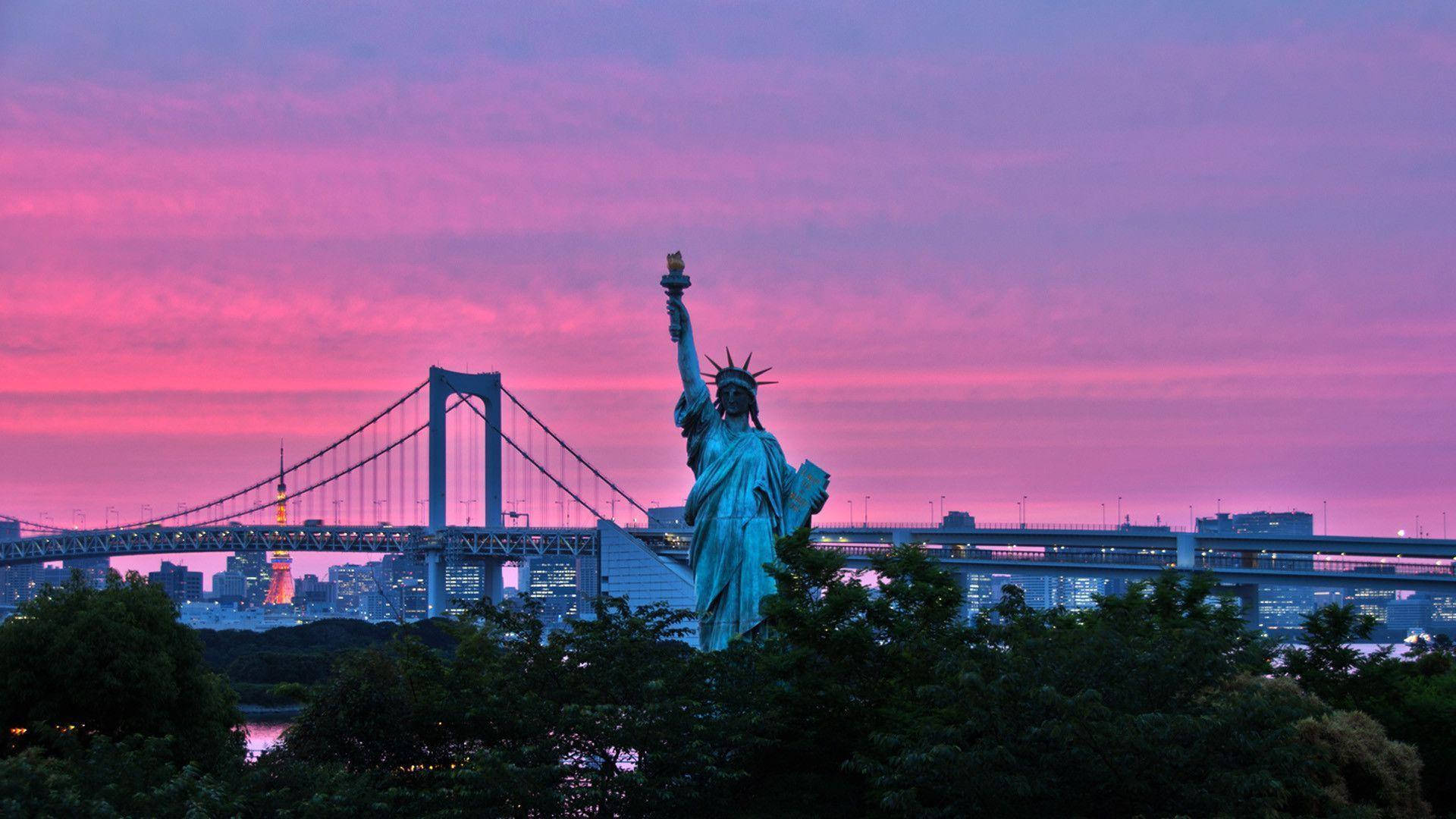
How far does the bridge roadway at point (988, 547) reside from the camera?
222 feet

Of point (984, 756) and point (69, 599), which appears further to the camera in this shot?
point (69, 599)

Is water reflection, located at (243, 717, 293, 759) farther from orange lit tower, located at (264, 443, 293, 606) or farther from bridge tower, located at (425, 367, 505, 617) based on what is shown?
orange lit tower, located at (264, 443, 293, 606)

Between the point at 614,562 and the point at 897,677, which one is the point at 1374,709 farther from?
the point at 614,562

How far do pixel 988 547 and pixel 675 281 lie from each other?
219ft

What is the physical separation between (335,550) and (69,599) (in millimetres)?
66479

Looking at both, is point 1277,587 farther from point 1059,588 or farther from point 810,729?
point 810,729

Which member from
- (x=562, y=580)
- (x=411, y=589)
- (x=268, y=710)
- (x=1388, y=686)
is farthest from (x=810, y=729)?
(x=562, y=580)

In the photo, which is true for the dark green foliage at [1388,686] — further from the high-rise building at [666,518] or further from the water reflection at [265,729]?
the high-rise building at [666,518]

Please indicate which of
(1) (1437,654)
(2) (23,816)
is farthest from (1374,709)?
(2) (23,816)

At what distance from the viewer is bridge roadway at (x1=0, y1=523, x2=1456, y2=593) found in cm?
6769

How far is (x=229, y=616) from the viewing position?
126 meters

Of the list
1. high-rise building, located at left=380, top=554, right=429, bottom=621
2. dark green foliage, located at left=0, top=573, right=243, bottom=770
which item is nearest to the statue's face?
dark green foliage, located at left=0, top=573, right=243, bottom=770

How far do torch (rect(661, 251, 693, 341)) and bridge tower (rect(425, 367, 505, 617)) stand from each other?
6769cm

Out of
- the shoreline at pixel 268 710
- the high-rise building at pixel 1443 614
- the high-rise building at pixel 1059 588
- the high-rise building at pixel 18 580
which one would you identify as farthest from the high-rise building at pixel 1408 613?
the high-rise building at pixel 18 580
